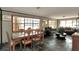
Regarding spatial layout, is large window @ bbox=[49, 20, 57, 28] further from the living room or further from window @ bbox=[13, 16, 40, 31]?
window @ bbox=[13, 16, 40, 31]

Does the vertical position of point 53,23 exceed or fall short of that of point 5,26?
it exceeds it

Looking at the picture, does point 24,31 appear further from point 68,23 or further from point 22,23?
point 68,23

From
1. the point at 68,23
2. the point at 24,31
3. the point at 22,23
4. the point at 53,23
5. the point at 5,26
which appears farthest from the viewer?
the point at 68,23

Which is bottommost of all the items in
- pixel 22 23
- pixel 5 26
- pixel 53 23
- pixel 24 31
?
pixel 24 31

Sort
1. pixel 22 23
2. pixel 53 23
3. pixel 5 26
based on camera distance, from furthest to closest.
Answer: pixel 53 23, pixel 22 23, pixel 5 26

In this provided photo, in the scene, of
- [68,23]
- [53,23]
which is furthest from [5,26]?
[68,23]

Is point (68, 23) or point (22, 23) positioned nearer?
point (22, 23)

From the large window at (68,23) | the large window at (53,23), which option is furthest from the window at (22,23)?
the large window at (68,23)

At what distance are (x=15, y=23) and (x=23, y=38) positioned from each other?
80.8 inches

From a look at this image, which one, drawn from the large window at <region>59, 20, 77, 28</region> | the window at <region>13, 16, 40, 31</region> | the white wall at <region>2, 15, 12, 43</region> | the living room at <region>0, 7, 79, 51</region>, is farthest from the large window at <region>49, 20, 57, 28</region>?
the white wall at <region>2, 15, 12, 43</region>
